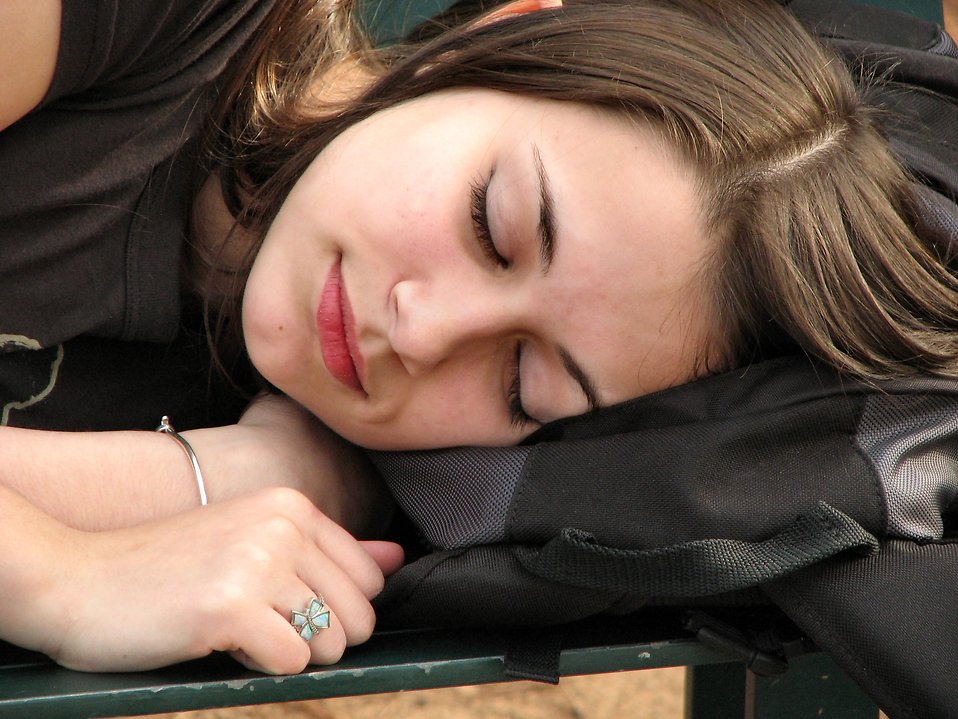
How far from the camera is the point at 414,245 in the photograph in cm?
120

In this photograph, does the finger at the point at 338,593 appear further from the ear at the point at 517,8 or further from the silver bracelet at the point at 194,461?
the ear at the point at 517,8

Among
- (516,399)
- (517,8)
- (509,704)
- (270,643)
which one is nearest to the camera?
(270,643)

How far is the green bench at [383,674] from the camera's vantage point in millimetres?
936

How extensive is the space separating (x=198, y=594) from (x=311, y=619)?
0.36 ft

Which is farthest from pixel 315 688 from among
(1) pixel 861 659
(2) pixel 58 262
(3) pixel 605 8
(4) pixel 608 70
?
(3) pixel 605 8

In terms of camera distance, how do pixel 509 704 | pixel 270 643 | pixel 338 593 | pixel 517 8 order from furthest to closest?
pixel 509 704, pixel 517 8, pixel 338 593, pixel 270 643

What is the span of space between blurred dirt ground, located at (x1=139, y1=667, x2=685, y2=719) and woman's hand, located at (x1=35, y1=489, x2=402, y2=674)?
4.92 ft

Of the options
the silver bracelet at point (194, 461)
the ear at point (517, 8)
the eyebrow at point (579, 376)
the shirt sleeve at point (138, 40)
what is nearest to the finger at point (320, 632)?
the silver bracelet at point (194, 461)

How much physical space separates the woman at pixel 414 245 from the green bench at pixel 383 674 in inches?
1.9

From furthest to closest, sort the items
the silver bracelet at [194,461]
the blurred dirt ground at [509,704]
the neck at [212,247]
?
the blurred dirt ground at [509,704] → the neck at [212,247] → the silver bracelet at [194,461]

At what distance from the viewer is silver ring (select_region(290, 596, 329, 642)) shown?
1018 mm

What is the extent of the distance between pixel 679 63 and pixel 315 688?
2.76ft

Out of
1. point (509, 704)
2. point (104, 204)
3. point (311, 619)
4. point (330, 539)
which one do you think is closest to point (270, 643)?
point (311, 619)

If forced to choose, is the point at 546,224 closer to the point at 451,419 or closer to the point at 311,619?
the point at 451,419
